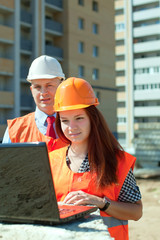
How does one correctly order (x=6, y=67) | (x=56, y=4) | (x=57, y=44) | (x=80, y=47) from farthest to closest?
(x=80, y=47) < (x=57, y=44) < (x=56, y=4) < (x=6, y=67)

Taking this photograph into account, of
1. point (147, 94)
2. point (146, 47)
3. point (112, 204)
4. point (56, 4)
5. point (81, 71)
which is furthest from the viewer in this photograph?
point (146, 47)

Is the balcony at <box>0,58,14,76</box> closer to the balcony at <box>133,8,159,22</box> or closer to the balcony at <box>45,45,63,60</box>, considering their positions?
the balcony at <box>45,45,63,60</box>

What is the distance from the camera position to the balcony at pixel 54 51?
1107 inches

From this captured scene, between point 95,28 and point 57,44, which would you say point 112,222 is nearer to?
point 57,44

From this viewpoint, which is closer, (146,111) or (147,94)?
(147,94)

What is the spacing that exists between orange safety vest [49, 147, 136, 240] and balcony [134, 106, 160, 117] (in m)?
38.2

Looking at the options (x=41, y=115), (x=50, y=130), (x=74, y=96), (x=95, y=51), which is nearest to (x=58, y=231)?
(x=74, y=96)

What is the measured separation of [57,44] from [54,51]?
1455mm

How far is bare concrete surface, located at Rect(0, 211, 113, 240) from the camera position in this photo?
1314 millimetres

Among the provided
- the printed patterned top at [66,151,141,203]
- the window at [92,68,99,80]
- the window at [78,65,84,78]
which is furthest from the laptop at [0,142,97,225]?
the window at [92,68,99,80]

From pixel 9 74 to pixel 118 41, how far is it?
77.9 ft

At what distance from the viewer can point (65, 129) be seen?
2006 mm

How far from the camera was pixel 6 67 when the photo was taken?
974 inches

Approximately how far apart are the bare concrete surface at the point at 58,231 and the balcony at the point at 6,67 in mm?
23658
